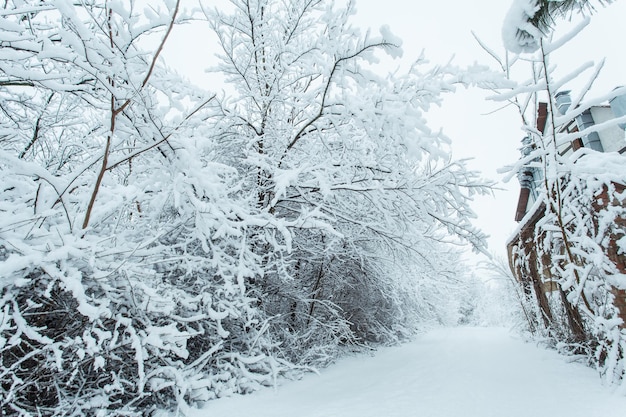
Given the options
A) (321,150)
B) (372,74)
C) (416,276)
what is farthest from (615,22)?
(416,276)

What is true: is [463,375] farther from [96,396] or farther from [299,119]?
[299,119]

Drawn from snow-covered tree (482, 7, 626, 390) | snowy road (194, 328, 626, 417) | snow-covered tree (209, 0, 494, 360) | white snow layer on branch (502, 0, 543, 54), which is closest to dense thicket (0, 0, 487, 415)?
snow-covered tree (209, 0, 494, 360)

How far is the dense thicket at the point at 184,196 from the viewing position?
224 centimetres

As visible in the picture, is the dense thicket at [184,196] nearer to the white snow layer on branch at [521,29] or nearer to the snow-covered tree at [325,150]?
the snow-covered tree at [325,150]

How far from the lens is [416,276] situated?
745 centimetres

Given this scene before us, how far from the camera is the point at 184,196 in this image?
3.09 meters

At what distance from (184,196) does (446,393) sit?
3.15 meters

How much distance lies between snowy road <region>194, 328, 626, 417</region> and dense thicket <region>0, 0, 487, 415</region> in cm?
47

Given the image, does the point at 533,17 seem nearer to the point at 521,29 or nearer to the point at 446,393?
the point at 521,29

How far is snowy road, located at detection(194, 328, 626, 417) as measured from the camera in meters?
2.69

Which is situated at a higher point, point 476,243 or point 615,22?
point 615,22

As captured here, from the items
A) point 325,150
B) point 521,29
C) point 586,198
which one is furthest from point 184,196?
point 586,198

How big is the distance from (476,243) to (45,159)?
6.48 metres

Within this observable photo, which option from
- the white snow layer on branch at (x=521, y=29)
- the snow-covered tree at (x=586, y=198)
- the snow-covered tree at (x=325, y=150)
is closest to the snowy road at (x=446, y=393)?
the snow-covered tree at (x=586, y=198)
